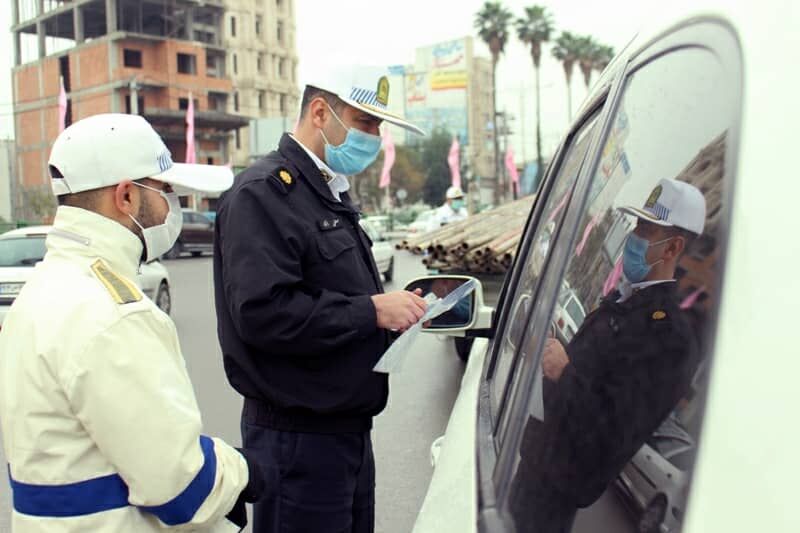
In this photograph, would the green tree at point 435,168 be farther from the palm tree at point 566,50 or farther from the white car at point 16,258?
the white car at point 16,258

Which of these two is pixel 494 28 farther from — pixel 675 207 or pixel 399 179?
pixel 675 207

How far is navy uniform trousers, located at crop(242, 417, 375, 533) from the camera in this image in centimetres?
230

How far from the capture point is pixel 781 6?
79 cm

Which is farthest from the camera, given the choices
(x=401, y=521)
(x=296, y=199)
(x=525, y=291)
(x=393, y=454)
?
(x=393, y=454)

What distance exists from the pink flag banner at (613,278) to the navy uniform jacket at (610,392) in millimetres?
15

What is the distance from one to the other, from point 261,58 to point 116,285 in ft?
277

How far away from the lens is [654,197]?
112 centimetres

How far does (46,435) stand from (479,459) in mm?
879

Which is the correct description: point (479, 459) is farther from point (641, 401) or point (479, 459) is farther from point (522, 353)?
point (641, 401)

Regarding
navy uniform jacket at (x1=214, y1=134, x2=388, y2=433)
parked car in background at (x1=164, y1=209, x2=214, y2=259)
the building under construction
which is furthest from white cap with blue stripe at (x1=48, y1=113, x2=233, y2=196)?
the building under construction

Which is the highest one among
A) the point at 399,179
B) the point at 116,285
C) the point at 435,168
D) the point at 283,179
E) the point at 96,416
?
the point at 435,168

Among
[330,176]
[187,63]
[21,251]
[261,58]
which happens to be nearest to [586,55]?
[187,63]

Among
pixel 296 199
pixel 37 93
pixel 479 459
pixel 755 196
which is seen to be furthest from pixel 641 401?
pixel 37 93

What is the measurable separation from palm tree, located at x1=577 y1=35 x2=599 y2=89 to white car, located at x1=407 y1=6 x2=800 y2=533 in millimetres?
56613
